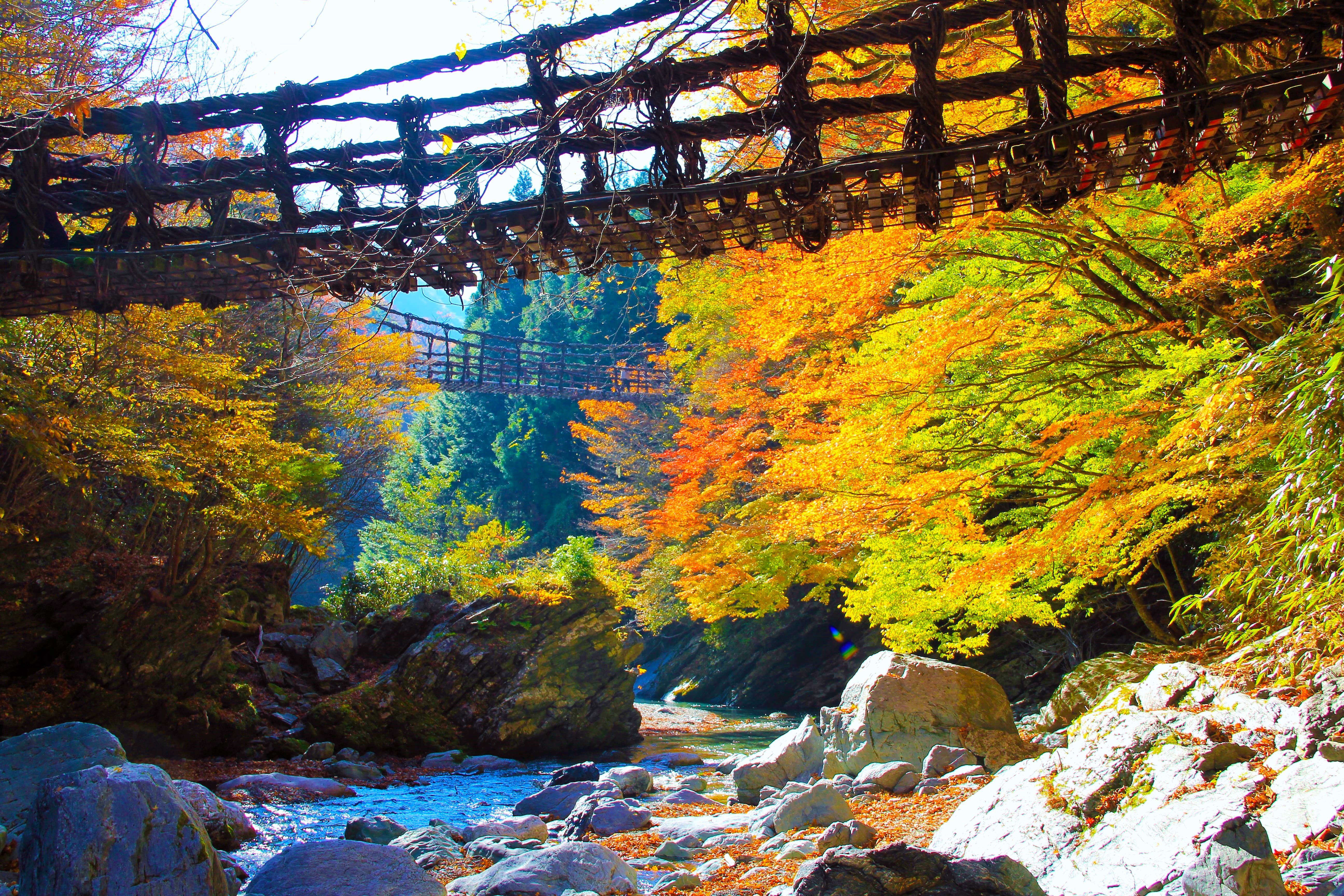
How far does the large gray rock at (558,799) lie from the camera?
743cm

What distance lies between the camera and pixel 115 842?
3695 mm

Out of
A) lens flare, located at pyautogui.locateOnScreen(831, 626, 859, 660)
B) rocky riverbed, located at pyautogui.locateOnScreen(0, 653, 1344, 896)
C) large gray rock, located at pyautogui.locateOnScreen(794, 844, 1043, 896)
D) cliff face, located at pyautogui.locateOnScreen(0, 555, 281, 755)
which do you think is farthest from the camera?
lens flare, located at pyautogui.locateOnScreen(831, 626, 859, 660)

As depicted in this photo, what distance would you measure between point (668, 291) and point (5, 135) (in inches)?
447

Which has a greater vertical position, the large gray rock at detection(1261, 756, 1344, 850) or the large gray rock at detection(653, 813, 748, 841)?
the large gray rock at detection(1261, 756, 1344, 850)

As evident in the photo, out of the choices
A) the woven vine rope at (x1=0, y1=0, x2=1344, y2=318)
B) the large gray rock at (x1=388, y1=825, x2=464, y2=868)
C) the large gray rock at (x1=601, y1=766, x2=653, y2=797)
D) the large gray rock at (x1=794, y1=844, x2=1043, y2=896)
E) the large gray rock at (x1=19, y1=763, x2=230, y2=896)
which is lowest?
the large gray rock at (x1=601, y1=766, x2=653, y2=797)

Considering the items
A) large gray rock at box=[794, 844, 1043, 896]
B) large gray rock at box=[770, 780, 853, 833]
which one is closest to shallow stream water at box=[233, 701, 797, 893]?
large gray rock at box=[770, 780, 853, 833]

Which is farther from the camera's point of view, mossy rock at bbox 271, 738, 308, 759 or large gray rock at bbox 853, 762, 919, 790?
mossy rock at bbox 271, 738, 308, 759

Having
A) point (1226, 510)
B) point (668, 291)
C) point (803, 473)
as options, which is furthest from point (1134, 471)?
point (668, 291)

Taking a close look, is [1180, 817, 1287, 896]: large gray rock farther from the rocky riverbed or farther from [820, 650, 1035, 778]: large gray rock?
[820, 650, 1035, 778]: large gray rock

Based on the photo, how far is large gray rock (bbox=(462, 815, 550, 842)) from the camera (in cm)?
614

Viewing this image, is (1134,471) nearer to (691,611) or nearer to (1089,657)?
(1089,657)

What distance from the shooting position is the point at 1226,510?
250 inches

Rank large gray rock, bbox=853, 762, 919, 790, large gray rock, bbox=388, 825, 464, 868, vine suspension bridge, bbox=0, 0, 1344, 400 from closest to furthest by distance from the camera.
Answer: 1. vine suspension bridge, bbox=0, 0, 1344, 400
2. large gray rock, bbox=388, 825, 464, 868
3. large gray rock, bbox=853, 762, 919, 790

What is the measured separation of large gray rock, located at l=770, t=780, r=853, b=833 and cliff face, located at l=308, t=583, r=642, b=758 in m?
6.58
